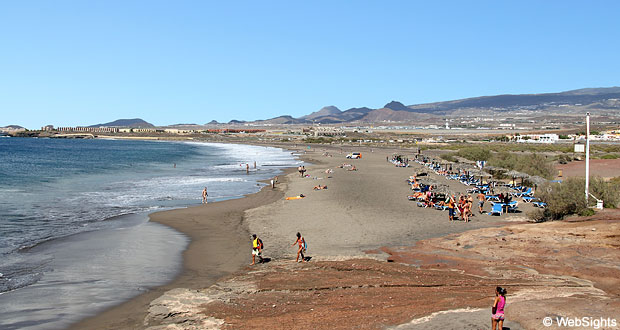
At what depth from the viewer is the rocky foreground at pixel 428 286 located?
10.5 metres

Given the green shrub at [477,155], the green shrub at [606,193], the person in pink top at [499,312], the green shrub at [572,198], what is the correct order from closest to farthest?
the person in pink top at [499,312]
the green shrub at [572,198]
the green shrub at [606,193]
the green shrub at [477,155]

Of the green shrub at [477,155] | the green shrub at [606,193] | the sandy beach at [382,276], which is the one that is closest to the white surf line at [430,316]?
the sandy beach at [382,276]

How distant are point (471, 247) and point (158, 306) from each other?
951 centimetres

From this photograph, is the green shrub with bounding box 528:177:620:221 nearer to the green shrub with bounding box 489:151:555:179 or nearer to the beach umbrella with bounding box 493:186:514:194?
the beach umbrella with bounding box 493:186:514:194

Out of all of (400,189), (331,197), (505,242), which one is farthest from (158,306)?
(400,189)

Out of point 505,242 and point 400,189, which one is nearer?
point 505,242

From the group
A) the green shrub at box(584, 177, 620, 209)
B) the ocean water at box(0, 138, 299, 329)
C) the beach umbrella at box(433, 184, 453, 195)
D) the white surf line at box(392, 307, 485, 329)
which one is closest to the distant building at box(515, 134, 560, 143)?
the ocean water at box(0, 138, 299, 329)

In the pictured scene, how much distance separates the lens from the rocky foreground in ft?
34.6

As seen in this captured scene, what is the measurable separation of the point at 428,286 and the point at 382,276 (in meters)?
1.62

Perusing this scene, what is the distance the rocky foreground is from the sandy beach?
0.03 metres

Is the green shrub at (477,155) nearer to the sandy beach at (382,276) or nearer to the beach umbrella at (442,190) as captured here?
the beach umbrella at (442,190)

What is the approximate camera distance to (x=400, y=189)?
1361 inches

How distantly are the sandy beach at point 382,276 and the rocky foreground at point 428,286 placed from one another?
0.09 feet

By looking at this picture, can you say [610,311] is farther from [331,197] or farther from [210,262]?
[331,197]
